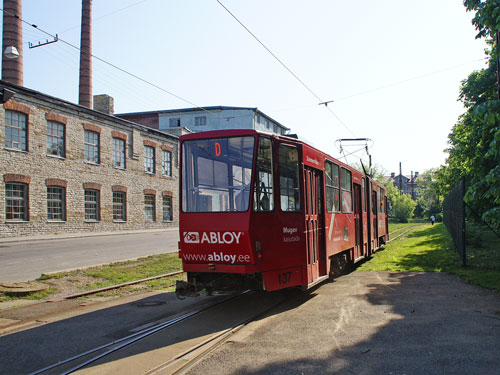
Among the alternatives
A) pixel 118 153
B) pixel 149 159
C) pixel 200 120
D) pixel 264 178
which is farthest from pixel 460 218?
pixel 200 120

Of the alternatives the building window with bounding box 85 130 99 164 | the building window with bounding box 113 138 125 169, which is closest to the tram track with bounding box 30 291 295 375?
the building window with bounding box 85 130 99 164

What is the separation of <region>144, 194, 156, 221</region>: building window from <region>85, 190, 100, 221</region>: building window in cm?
545

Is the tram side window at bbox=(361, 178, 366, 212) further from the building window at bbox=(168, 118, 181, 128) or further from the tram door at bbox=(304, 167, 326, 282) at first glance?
the building window at bbox=(168, 118, 181, 128)

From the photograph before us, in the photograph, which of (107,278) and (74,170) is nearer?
(107,278)

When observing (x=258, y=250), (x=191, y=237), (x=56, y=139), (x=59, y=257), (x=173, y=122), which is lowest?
(x=59, y=257)

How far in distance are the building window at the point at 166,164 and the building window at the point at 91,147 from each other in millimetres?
7879

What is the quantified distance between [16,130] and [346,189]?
19792mm

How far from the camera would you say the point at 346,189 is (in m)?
11.9

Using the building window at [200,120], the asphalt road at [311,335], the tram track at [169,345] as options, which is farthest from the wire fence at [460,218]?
the building window at [200,120]

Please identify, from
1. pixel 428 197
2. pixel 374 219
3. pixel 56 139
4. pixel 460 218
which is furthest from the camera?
pixel 428 197

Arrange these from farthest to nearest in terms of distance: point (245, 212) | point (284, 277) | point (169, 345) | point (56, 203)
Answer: point (56, 203)
point (284, 277)
point (245, 212)
point (169, 345)

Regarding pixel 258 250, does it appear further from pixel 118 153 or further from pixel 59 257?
pixel 118 153

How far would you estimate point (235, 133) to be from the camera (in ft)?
25.1

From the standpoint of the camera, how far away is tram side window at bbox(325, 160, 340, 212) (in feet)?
32.9
